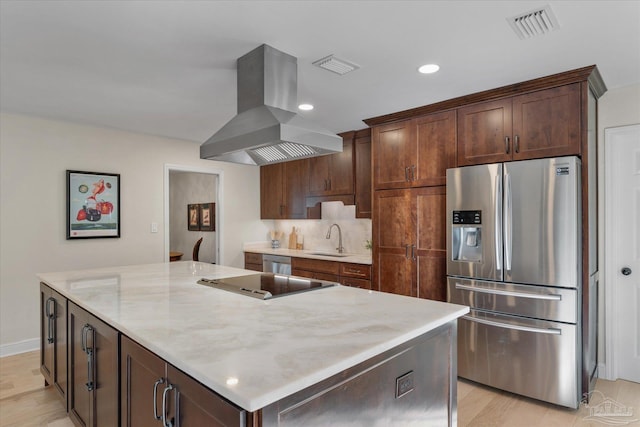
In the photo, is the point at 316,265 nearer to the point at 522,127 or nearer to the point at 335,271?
the point at 335,271

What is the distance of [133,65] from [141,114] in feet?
4.20

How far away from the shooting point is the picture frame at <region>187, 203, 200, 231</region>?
266 inches

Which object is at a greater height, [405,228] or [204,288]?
[405,228]

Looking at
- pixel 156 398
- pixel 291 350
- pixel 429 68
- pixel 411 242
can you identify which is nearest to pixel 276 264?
pixel 411 242

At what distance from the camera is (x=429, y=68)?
2521 millimetres

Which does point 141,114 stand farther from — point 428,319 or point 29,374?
point 428,319

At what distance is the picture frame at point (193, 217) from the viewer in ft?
22.1

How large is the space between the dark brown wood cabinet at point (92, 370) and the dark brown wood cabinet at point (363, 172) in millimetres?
2976

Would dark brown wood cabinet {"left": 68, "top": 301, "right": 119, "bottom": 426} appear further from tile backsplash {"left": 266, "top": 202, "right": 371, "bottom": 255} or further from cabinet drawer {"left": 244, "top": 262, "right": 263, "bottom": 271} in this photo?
tile backsplash {"left": 266, "top": 202, "right": 371, "bottom": 255}

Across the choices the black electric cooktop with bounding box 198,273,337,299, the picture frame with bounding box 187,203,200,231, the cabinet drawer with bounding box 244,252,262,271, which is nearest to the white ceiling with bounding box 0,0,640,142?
the black electric cooktop with bounding box 198,273,337,299

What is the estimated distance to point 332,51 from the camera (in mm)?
2268

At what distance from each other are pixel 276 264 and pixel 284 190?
110cm

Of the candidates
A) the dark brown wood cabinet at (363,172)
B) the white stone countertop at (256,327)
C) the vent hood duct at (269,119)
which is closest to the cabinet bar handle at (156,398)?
the white stone countertop at (256,327)

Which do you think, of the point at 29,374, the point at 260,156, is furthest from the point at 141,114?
the point at 29,374
